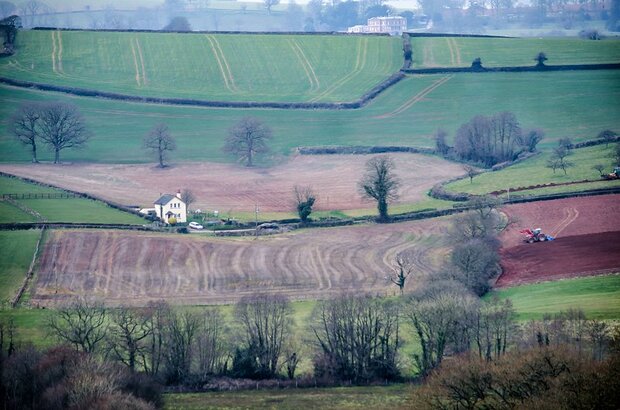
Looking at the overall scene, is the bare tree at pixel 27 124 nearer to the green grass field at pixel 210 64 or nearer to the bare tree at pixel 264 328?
the green grass field at pixel 210 64

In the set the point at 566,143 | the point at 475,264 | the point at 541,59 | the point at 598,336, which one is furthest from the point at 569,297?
the point at 541,59

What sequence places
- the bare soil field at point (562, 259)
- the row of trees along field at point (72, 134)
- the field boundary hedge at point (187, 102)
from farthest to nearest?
1. the field boundary hedge at point (187, 102)
2. the row of trees along field at point (72, 134)
3. the bare soil field at point (562, 259)

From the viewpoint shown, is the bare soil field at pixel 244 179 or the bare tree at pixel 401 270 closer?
the bare tree at pixel 401 270

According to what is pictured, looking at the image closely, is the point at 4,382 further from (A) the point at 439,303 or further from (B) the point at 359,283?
(B) the point at 359,283

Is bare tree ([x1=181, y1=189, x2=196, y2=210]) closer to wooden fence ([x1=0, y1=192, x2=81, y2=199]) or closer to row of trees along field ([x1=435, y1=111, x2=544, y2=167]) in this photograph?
wooden fence ([x1=0, y1=192, x2=81, y2=199])

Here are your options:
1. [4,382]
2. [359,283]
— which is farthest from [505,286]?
[4,382]

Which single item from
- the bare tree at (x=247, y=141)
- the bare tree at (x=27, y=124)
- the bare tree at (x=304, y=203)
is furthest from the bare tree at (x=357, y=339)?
the bare tree at (x=27, y=124)

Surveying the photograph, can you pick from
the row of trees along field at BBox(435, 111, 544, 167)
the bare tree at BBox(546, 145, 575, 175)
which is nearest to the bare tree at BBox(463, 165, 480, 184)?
the row of trees along field at BBox(435, 111, 544, 167)
